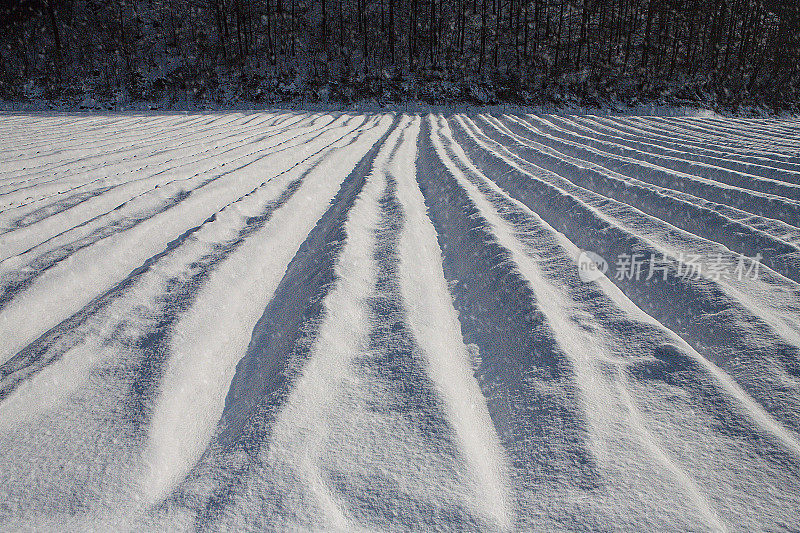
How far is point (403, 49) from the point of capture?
18.2 m

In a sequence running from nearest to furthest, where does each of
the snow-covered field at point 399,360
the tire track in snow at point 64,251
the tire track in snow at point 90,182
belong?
the snow-covered field at point 399,360 → the tire track in snow at point 64,251 → the tire track in snow at point 90,182

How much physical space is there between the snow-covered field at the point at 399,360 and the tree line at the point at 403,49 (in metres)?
13.9

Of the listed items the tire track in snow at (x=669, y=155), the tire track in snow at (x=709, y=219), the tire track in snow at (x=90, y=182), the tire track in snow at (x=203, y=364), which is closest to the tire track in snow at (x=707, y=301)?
the tire track in snow at (x=709, y=219)

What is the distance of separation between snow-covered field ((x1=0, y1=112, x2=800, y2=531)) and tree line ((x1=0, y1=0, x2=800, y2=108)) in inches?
546

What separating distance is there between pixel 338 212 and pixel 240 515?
1789 mm

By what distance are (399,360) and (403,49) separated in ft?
63.7

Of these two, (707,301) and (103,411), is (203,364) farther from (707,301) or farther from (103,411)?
(707,301)

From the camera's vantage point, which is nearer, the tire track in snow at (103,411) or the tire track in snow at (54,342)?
the tire track in snow at (103,411)

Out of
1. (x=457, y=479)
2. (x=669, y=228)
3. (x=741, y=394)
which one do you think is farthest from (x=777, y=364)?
(x=669, y=228)

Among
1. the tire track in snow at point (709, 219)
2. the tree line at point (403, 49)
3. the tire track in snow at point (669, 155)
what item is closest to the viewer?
the tire track in snow at point (709, 219)

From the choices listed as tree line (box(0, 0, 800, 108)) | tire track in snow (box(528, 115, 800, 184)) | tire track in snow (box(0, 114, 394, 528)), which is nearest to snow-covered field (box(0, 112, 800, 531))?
tire track in snow (box(0, 114, 394, 528))

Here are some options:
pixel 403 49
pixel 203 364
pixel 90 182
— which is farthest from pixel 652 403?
pixel 403 49

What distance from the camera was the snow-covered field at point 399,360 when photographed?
791mm

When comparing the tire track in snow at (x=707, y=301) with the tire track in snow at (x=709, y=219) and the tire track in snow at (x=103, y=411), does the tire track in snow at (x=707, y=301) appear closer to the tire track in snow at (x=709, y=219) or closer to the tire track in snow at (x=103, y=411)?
the tire track in snow at (x=709, y=219)
